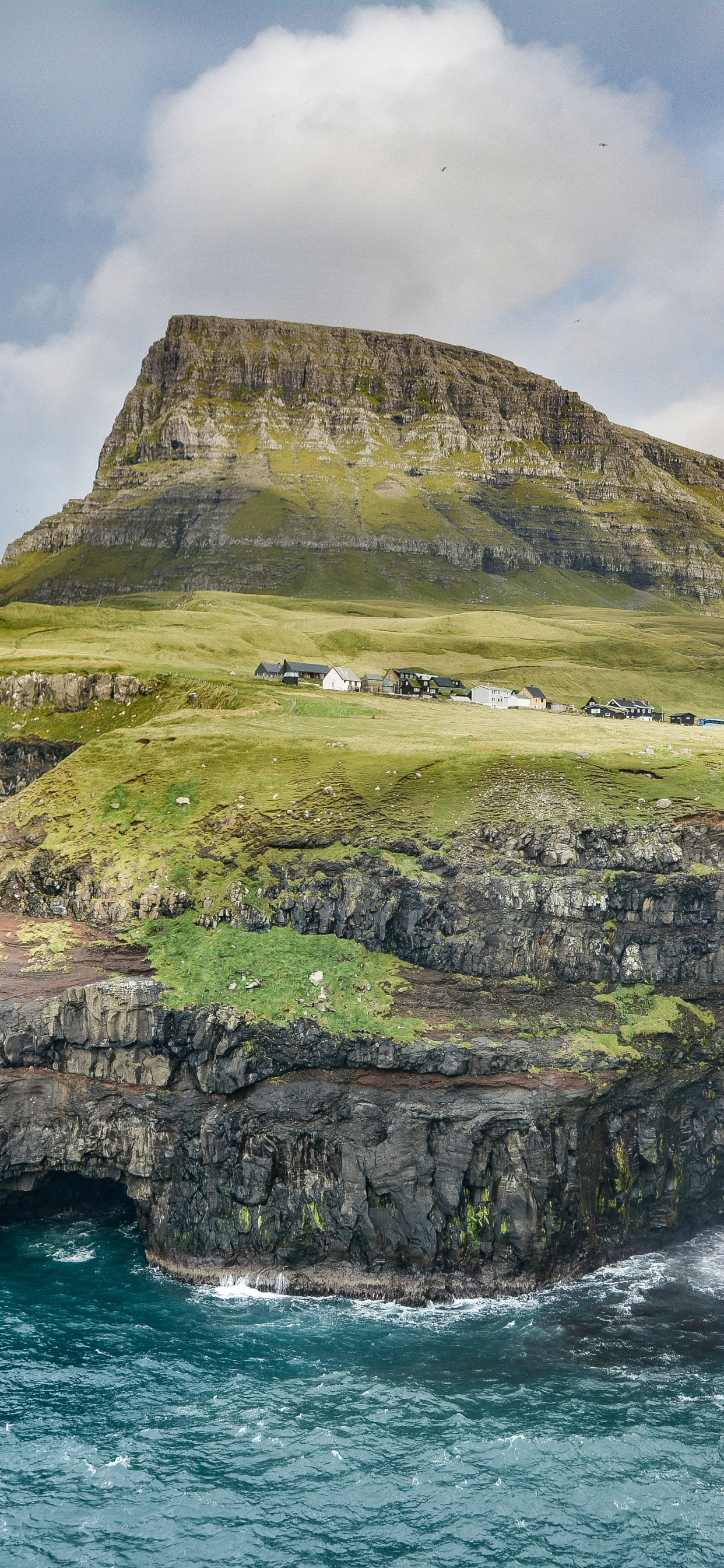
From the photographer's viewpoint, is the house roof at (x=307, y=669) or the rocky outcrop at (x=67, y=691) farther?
the house roof at (x=307, y=669)

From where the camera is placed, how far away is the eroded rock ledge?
67.6 m

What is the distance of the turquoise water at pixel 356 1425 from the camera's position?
45.7 meters

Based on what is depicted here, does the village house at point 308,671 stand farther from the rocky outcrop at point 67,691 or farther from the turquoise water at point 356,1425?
the turquoise water at point 356,1425

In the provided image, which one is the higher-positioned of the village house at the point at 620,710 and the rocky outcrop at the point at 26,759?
the village house at the point at 620,710

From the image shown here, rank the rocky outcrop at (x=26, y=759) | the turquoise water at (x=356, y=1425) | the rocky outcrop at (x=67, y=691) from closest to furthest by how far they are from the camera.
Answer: the turquoise water at (x=356, y=1425) → the rocky outcrop at (x=26, y=759) → the rocky outcrop at (x=67, y=691)

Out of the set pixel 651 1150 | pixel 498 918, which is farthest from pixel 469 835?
pixel 651 1150

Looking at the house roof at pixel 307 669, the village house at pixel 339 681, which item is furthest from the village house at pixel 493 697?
the house roof at pixel 307 669

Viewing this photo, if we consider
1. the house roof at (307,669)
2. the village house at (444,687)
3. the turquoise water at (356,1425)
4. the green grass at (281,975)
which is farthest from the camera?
the village house at (444,687)

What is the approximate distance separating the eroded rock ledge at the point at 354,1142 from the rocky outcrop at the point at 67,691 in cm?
7365

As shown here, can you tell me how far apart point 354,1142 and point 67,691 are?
Result: 9442 centimetres

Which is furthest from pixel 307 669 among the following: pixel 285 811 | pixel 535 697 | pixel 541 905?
pixel 541 905

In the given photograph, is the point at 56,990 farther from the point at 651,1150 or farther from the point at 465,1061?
the point at 651,1150

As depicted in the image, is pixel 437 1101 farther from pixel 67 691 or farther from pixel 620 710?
pixel 620 710

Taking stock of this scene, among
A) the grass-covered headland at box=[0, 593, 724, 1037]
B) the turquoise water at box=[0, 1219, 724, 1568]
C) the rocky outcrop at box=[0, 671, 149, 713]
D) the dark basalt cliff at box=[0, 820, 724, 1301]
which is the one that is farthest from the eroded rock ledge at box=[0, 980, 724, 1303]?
the rocky outcrop at box=[0, 671, 149, 713]
